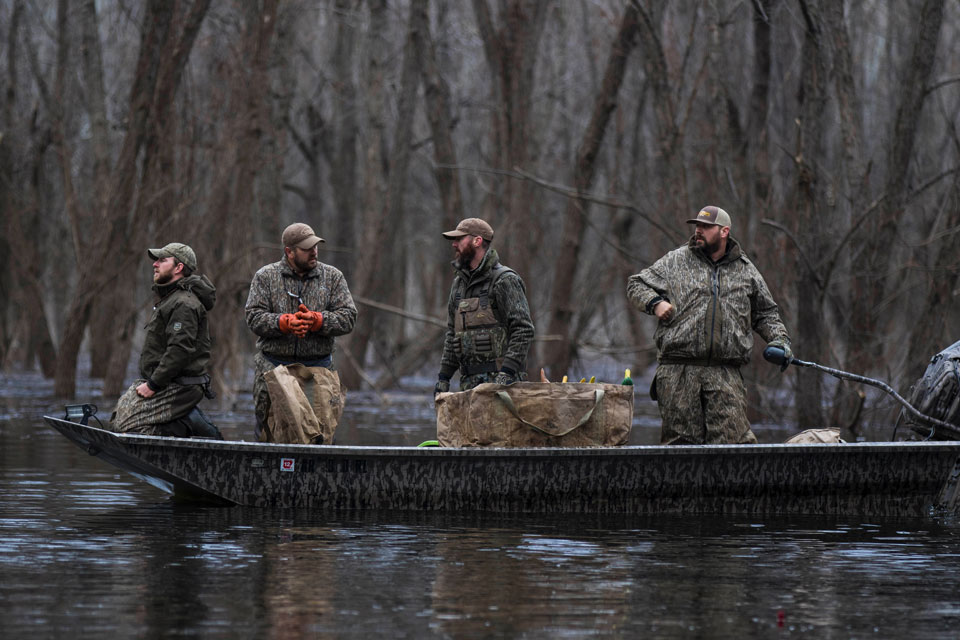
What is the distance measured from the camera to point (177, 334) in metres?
10.4

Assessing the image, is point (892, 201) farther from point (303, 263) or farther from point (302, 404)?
point (302, 404)

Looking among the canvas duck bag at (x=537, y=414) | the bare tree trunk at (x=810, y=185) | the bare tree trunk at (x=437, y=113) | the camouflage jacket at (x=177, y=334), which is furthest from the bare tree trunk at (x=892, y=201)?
the bare tree trunk at (x=437, y=113)

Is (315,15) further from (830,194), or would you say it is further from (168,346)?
(168,346)

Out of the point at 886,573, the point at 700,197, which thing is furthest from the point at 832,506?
the point at 700,197

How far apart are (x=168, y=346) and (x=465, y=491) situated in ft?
6.97

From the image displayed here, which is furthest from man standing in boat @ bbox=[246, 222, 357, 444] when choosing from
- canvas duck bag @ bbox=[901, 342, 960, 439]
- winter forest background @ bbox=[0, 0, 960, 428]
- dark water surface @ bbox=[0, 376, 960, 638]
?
winter forest background @ bbox=[0, 0, 960, 428]

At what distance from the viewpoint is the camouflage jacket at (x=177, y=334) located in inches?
409

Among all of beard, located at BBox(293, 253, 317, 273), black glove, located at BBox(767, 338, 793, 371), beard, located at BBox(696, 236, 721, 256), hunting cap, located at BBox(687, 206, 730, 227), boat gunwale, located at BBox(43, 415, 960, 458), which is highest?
hunting cap, located at BBox(687, 206, 730, 227)

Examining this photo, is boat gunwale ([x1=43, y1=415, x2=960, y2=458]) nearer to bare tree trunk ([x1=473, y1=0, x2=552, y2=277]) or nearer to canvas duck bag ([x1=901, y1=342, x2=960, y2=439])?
canvas duck bag ([x1=901, y1=342, x2=960, y2=439])

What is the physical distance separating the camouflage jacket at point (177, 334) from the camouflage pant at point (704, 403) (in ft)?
9.83

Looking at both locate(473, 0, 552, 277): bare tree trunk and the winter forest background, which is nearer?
the winter forest background

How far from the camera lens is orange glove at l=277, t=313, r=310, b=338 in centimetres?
1042

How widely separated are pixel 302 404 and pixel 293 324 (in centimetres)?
54

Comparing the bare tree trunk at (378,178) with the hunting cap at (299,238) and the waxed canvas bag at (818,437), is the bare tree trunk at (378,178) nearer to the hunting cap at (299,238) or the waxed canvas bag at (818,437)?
the hunting cap at (299,238)
